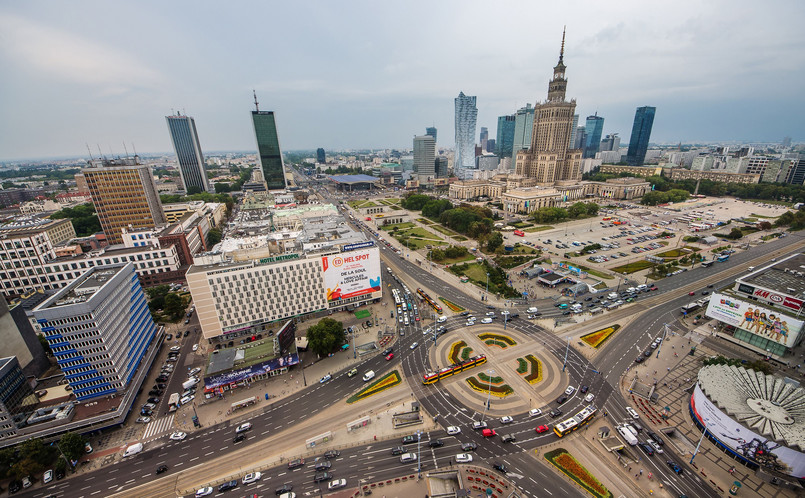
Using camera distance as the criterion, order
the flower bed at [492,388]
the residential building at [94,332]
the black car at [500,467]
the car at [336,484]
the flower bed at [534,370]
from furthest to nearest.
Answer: the flower bed at [534,370], the flower bed at [492,388], the residential building at [94,332], the black car at [500,467], the car at [336,484]

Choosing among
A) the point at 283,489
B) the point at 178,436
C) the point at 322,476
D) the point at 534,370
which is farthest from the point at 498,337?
the point at 178,436

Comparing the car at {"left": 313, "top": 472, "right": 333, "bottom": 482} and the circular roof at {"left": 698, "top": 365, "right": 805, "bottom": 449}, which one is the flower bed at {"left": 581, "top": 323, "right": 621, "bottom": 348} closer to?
the circular roof at {"left": 698, "top": 365, "right": 805, "bottom": 449}

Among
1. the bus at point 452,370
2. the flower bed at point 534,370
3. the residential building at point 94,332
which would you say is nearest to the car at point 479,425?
the bus at point 452,370

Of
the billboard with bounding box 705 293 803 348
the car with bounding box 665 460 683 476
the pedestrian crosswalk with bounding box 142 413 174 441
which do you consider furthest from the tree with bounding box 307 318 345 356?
the billboard with bounding box 705 293 803 348

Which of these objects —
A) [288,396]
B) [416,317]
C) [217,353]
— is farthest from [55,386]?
[416,317]

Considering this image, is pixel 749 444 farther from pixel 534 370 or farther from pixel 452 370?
pixel 452 370

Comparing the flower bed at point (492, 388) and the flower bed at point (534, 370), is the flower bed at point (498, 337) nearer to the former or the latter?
the flower bed at point (534, 370)
